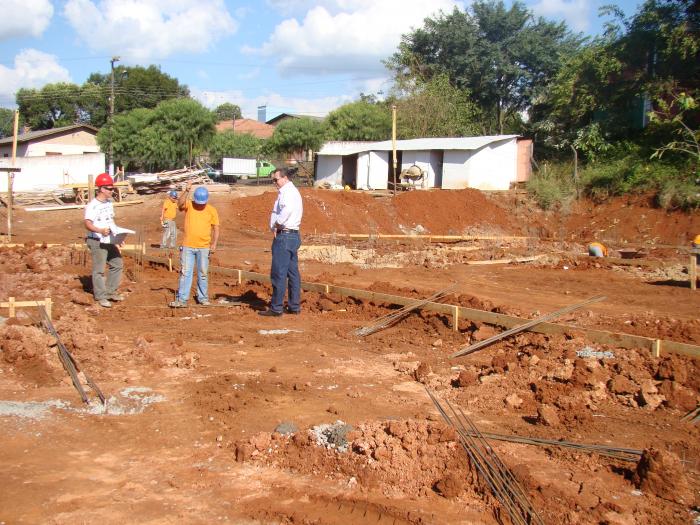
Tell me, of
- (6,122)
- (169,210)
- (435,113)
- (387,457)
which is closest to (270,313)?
(387,457)

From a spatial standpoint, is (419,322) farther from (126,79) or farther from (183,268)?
(126,79)

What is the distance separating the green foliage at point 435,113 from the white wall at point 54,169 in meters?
16.5

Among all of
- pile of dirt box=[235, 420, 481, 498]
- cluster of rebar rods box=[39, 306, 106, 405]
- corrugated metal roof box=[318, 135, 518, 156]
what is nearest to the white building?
corrugated metal roof box=[318, 135, 518, 156]

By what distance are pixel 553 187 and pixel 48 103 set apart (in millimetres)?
46604

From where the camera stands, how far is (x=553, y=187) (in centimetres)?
2625

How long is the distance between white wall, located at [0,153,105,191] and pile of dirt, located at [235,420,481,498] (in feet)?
101

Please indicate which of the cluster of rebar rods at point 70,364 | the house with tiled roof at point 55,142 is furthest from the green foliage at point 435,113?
the cluster of rebar rods at point 70,364

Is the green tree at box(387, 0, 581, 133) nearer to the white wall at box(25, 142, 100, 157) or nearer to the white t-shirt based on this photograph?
the white wall at box(25, 142, 100, 157)

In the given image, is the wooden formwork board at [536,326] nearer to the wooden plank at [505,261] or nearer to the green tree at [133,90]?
the wooden plank at [505,261]

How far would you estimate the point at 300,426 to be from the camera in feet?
15.9

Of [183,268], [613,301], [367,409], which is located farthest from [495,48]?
[367,409]

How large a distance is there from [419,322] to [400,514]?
459cm

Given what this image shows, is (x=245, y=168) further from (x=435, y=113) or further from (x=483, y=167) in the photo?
(x=483, y=167)

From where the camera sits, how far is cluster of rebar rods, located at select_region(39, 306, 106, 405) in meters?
5.31
